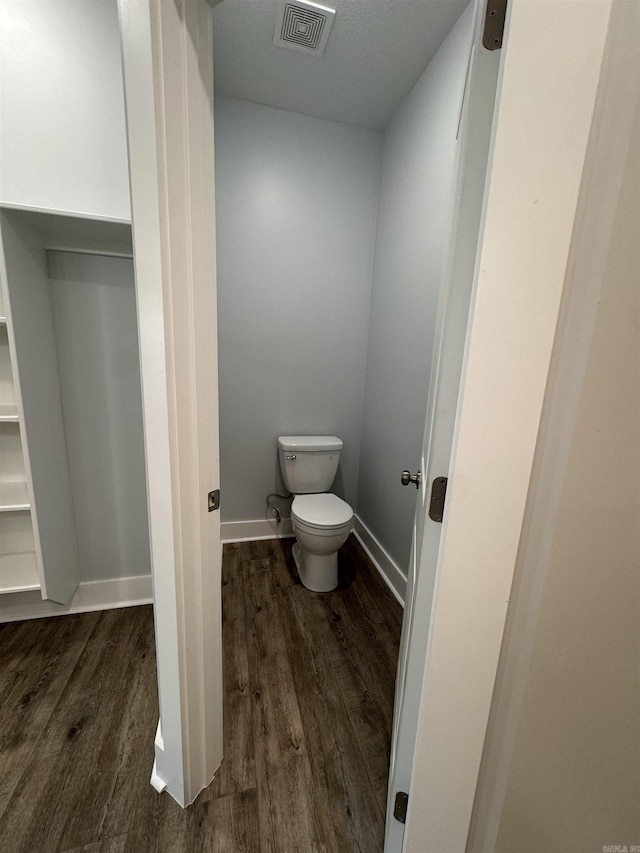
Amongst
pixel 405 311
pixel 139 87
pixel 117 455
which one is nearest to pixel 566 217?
pixel 139 87

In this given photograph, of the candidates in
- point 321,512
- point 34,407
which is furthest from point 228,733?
point 34,407

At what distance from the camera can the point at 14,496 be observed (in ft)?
4.44

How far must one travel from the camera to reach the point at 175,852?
844 mm

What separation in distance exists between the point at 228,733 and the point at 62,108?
2.27 m

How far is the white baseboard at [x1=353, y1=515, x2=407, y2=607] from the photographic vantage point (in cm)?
181

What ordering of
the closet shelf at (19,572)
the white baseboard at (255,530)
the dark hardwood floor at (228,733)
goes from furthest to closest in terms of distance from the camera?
the white baseboard at (255,530)
the closet shelf at (19,572)
the dark hardwood floor at (228,733)

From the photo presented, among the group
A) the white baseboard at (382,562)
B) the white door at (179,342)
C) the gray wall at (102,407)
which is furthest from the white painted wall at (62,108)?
the white baseboard at (382,562)

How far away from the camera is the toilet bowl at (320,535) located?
1.72 metres

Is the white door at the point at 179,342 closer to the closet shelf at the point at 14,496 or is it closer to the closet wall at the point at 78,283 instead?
the closet wall at the point at 78,283

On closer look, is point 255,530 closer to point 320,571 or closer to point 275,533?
point 275,533

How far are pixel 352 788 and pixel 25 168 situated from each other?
232 centimetres

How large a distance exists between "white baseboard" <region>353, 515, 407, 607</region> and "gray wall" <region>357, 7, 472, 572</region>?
0.05 meters

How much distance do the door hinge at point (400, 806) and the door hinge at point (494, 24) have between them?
4.62 ft

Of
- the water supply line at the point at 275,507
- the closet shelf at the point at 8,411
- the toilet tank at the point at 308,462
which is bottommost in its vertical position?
the water supply line at the point at 275,507
